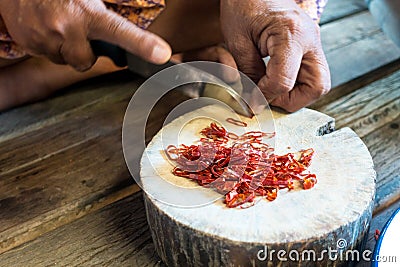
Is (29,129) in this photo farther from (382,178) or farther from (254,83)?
(382,178)

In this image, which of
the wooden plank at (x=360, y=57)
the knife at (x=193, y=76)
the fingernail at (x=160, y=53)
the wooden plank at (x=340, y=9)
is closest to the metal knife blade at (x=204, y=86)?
the knife at (x=193, y=76)

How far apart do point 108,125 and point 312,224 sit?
0.66 meters

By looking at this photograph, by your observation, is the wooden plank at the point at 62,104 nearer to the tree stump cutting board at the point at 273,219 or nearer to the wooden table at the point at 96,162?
the wooden table at the point at 96,162

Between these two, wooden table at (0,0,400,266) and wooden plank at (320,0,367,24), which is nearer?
wooden table at (0,0,400,266)

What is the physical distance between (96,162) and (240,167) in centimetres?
41

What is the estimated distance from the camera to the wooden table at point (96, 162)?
102cm

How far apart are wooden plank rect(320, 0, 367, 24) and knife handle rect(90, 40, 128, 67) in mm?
730

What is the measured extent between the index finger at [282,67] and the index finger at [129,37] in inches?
8.2

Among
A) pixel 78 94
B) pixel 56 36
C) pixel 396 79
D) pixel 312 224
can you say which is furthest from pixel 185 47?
pixel 312 224

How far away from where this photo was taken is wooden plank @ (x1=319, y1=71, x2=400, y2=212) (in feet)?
3.74

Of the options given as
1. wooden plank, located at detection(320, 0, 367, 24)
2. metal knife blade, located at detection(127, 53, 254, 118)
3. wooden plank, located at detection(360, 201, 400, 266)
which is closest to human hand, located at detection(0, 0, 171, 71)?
metal knife blade, located at detection(127, 53, 254, 118)

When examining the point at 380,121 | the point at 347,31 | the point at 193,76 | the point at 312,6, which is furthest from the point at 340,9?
the point at 193,76

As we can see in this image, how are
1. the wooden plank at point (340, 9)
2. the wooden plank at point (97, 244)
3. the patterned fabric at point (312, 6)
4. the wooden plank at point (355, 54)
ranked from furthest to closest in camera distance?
1. the wooden plank at point (340, 9)
2. the wooden plank at point (355, 54)
3. the patterned fabric at point (312, 6)
4. the wooden plank at point (97, 244)

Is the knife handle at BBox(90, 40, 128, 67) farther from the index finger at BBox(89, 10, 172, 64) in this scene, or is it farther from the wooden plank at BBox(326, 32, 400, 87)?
the wooden plank at BBox(326, 32, 400, 87)
